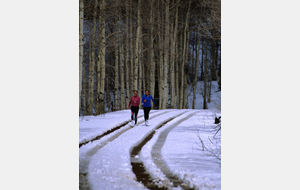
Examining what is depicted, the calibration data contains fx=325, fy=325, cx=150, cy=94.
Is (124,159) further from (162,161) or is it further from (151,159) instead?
(162,161)

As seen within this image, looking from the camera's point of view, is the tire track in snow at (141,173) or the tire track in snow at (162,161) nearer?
the tire track in snow at (141,173)

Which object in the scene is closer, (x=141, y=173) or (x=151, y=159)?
(x=141, y=173)

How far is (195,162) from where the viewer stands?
571 cm

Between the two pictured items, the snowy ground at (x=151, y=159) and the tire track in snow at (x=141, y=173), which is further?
the snowy ground at (x=151, y=159)

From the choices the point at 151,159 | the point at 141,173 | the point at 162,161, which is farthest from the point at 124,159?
the point at 141,173

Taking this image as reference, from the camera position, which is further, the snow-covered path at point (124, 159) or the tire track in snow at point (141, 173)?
the snow-covered path at point (124, 159)

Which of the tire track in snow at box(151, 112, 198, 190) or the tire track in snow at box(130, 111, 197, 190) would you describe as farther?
the tire track in snow at box(151, 112, 198, 190)

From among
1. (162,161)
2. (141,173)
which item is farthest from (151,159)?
(141,173)

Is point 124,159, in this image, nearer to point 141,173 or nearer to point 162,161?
point 162,161

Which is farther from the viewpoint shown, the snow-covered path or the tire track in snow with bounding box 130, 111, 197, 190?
the snow-covered path

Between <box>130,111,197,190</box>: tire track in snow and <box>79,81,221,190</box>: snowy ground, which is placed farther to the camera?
<box>79,81,221,190</box>: snowy ground
